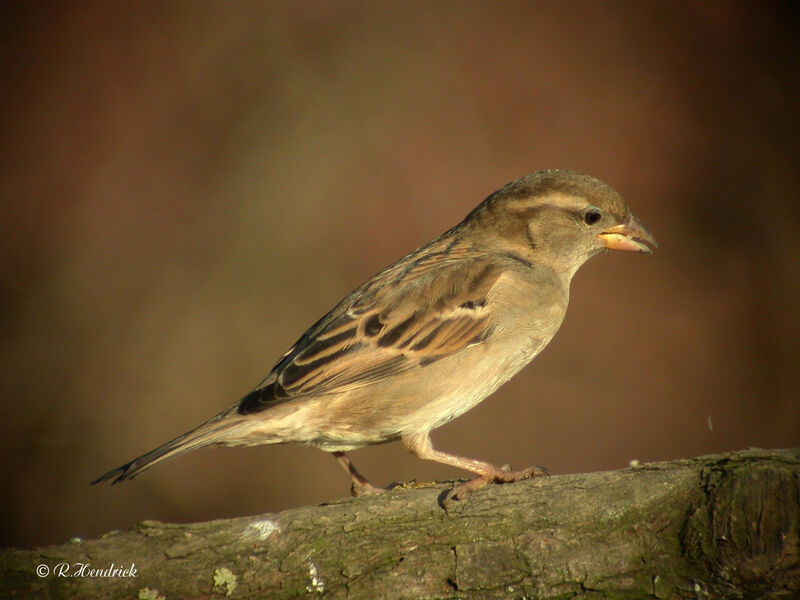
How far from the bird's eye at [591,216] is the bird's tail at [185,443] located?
6.73 feet

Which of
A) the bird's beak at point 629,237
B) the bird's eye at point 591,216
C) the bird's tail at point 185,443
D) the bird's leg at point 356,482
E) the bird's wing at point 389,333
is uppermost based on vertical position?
the bird's eye at point 591,216

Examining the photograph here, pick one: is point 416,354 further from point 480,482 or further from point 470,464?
point 480,482

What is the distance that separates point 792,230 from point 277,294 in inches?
139

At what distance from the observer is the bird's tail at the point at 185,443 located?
3422 millimetres

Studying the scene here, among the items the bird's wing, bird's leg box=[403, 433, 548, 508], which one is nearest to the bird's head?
the bird's wing

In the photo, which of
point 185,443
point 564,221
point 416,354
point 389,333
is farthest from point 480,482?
point 564,221

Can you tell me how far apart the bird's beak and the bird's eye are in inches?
3.6

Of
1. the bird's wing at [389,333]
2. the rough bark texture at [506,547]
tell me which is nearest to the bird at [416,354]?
the bird's wing at [389,333]

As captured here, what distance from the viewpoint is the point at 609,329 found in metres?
5.87

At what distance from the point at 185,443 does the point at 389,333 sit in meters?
1.06

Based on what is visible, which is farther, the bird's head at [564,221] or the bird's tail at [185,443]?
the bird's head at [564,221]

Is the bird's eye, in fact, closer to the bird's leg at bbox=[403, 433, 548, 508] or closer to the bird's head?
the bird's head

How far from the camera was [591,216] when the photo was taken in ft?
14.8

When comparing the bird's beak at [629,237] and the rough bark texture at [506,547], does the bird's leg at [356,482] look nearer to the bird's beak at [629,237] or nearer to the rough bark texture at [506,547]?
the rough bark texture at [506,547]
